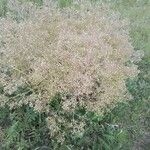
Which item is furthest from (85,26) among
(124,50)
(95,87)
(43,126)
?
(43,126)

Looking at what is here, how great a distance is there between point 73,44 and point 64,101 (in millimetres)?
769

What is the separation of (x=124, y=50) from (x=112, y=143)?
1321 millimetres

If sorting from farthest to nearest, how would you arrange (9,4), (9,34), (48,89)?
(9,4)
(9,34)
(48,89)

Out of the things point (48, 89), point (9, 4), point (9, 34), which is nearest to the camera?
point (48, 89)

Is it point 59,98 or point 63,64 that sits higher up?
point 63,64

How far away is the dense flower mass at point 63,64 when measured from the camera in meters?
6.56

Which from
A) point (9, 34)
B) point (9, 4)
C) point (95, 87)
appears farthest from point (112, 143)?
point (9, 4)

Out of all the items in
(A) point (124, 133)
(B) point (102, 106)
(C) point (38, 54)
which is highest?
(C) point (38, 54)

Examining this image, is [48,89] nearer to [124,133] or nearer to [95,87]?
[95,87]

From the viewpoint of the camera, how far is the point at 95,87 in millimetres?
6766

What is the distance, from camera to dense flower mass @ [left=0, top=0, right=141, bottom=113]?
6.56m

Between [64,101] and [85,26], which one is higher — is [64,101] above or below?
below

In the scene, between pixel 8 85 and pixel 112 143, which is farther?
pixel 112 143

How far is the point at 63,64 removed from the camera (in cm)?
664
